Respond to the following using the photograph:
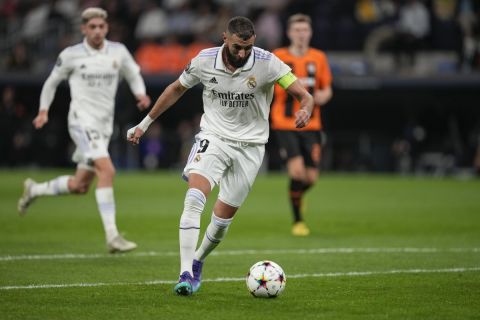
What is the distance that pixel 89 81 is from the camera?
488 inches

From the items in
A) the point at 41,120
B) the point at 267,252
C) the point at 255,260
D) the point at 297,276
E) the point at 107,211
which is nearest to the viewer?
the point at 297,276

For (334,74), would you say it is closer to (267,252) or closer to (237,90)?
(267,252)

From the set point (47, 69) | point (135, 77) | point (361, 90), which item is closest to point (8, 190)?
point (47, 69)

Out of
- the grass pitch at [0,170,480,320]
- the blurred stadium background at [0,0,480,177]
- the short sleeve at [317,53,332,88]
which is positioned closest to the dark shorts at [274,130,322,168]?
the short sleeve at [317,53,332,88]

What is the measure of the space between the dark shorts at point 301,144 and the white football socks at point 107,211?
A: 3.34m

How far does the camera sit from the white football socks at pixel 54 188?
513 inches

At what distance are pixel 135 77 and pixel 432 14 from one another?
19.3m

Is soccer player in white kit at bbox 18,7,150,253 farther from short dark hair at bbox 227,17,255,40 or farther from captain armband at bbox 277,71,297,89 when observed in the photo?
short dark hair at bbox 227,17,255,40

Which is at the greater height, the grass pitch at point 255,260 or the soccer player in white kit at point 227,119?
the soccer player in white kit at point 227,119

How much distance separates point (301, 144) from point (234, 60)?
5.95 meters

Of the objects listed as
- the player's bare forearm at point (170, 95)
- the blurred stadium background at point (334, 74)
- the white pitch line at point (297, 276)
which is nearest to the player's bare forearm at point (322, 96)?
the white pitch line at point (297, 276)

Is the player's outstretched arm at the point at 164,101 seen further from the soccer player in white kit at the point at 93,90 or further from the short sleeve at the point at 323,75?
the short sleeve at the point at 323,75

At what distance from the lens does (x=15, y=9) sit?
3362cm

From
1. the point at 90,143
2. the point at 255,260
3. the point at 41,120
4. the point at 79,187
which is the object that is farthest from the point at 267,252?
the point at 41,120
